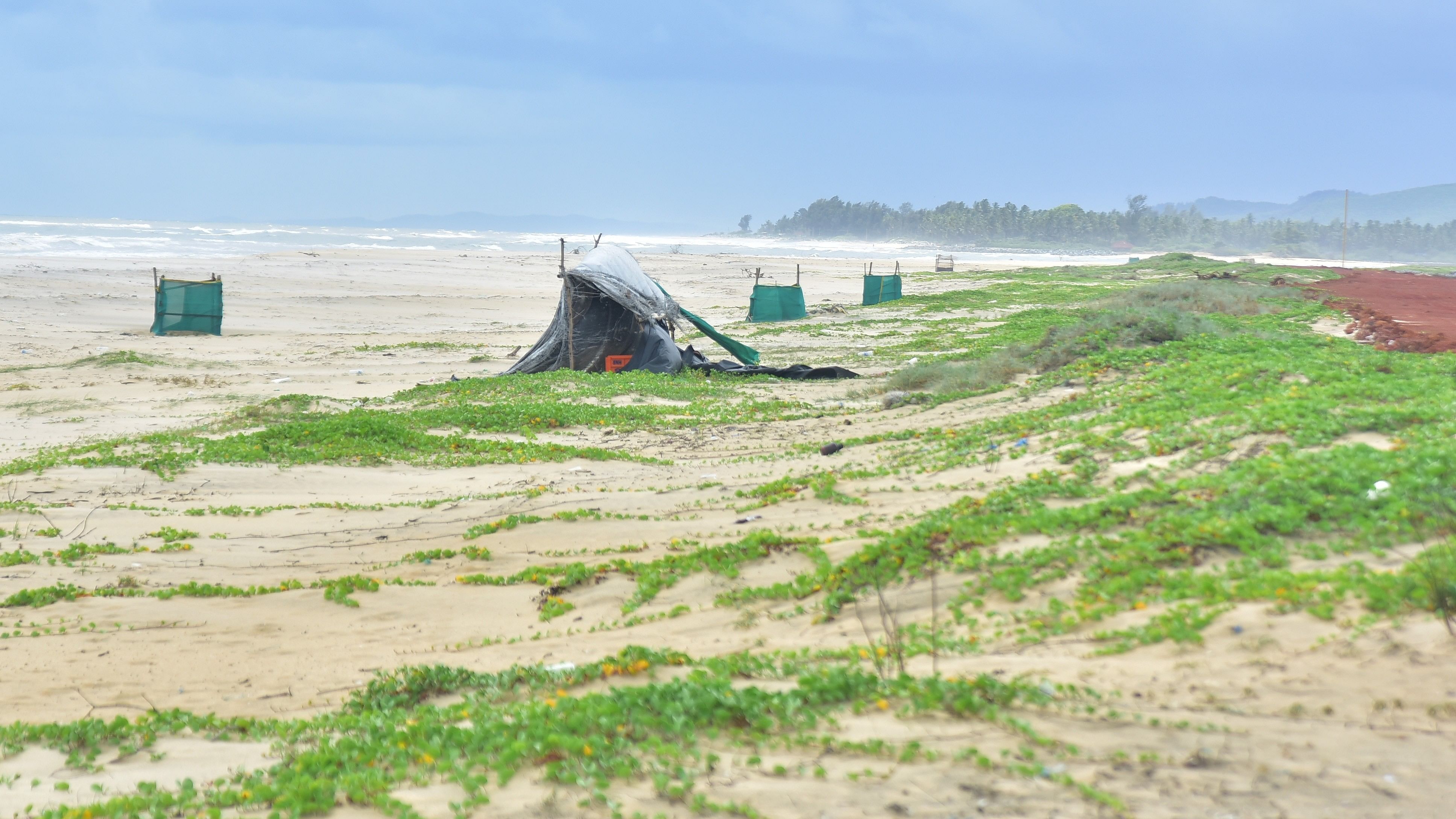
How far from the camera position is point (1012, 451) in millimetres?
8898

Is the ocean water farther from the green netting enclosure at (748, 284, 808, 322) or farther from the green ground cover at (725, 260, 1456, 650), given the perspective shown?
the green ground cover at (725, 260, 1456, 650)

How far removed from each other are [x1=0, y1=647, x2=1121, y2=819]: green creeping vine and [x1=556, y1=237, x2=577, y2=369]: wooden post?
1376 centimetres

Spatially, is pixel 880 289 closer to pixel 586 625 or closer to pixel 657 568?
pixel 657 568

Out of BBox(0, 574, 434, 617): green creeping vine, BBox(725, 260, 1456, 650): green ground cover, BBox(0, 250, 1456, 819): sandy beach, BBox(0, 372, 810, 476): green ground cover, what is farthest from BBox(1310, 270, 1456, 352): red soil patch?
BBox(0, 574, 434, 617): green creeping vine

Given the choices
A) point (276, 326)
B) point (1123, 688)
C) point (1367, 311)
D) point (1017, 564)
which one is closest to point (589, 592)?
point (1017, 564)

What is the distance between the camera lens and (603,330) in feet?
63.2

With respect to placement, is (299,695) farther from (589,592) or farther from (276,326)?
(276,326)

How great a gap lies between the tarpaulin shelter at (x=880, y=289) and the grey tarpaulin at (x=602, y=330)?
→ 55.1 feet

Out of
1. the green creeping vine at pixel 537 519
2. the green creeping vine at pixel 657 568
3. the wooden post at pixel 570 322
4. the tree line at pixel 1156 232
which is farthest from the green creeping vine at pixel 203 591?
the tree line at pixel 1156 232

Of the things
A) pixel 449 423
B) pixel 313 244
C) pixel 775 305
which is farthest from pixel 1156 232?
pixel 449 423

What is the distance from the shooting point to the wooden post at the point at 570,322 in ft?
61.2

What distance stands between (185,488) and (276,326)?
68.0 feet

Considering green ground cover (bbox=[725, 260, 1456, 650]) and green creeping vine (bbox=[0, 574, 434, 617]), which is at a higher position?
green ground cover (bbox=[725, 260, 1456, 650])

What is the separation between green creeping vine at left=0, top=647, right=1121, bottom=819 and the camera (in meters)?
4.17
